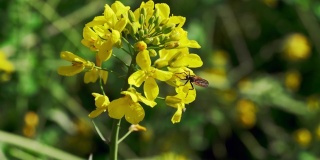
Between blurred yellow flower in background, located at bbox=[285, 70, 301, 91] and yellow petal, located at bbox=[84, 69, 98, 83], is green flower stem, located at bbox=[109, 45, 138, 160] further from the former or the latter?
blurred yellow flower in background, located at bbox=[285, 70, 301, 91]

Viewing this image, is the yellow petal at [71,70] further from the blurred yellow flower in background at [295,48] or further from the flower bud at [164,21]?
the blurred yellow flower in background at [295,48]

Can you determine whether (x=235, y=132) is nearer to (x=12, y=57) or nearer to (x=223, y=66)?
(x=223, y=66)

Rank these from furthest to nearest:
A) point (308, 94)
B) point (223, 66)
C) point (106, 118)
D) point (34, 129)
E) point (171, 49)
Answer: point (308, 94) < point (223, 66) < point (106, 118) < point (34, 129) < point (171, 49)

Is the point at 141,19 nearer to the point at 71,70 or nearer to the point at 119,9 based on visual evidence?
the point at 119,9

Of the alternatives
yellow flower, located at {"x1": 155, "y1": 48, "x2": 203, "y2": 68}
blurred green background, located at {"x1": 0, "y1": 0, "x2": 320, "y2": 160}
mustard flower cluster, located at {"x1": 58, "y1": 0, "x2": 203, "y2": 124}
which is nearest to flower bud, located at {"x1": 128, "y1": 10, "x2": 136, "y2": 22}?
mustard flower cluster, located at {"x1": 58, "y1": 0, "x2": 203, "y2": 124}

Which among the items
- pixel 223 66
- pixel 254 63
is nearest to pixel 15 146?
pixel 223 66

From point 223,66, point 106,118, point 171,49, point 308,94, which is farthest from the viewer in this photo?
point 308,94

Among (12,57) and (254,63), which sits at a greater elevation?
(12,57)
